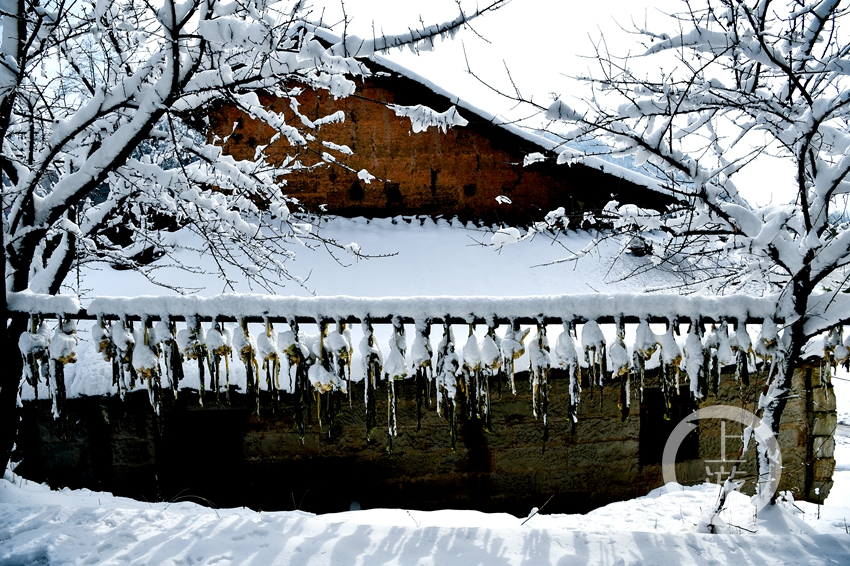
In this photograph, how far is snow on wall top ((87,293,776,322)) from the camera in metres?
2.73

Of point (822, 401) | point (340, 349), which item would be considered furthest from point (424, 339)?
point (822, 401)

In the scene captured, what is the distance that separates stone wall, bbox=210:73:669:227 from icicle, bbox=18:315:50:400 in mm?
5735

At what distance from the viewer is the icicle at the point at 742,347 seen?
2.74m

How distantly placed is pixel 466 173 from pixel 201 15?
5.65 m

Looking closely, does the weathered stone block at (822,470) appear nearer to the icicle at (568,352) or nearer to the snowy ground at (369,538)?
the snowy ground at (369,538)

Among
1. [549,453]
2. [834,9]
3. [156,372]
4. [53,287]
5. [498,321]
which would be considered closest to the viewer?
[498,321]

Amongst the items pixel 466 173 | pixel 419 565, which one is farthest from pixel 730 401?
pixel 466 173

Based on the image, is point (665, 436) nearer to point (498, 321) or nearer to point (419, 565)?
point (498, 321)

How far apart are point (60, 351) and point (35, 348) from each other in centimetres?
18

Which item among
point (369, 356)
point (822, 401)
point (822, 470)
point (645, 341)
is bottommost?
point (822, 470)

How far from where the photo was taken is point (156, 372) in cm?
296

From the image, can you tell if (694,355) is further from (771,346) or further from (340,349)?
(340,349)

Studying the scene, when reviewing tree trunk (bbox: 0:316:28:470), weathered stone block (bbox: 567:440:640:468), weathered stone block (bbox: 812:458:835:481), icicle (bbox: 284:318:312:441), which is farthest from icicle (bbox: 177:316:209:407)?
weathered stone block (bbox: 812:458:835:481)

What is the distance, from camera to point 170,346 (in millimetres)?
2945
